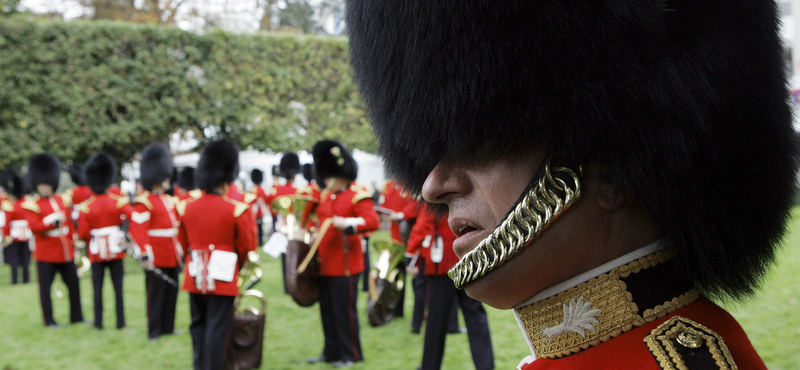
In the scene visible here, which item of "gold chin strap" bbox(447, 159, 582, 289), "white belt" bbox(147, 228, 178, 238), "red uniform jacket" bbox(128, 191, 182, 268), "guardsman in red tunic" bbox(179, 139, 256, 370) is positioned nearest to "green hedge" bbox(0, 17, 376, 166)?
"red uniform jacket" bbox(128, 191, 182, 268)

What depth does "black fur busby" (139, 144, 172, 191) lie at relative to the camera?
26.1ft

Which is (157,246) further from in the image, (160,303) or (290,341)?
(290,341)

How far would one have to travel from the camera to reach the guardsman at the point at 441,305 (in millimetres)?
5156

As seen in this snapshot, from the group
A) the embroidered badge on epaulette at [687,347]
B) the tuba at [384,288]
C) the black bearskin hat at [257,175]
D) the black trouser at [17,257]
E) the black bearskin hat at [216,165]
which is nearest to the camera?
the embroidered badge on epaulette at [687,347]

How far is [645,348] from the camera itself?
3.71 ft

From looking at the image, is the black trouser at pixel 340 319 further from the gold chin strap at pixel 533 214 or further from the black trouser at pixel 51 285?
the gold chin strap at pixel 533 214

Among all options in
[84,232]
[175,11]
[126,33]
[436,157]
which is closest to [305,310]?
[84,232]

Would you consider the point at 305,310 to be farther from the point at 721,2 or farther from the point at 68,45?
the point at 68,45

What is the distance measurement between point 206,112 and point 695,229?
631 inches

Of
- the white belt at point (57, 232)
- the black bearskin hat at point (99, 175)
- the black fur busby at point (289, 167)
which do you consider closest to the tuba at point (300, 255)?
the black bearskin hat at point (99, 175)

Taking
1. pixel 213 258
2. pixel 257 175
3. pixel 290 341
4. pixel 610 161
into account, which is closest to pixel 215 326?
pixel 213 258

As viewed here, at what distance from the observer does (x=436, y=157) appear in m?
1.40

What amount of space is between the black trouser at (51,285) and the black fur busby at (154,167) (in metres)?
1.78

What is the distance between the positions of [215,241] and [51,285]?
4503 millimetres
